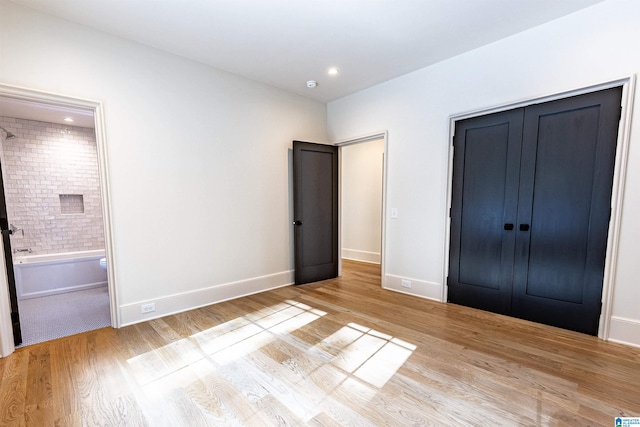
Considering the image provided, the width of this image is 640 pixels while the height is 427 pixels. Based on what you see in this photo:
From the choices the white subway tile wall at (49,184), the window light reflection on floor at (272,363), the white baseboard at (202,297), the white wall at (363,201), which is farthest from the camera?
the white wall at (363,201)

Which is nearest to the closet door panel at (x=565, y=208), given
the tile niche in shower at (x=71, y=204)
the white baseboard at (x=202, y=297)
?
the white baseboard at (x=202, y=297)

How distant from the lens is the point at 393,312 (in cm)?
292

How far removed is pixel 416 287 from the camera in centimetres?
340

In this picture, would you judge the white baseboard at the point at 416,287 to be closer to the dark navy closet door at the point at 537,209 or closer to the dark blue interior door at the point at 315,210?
the dark navy closet door at the point at 537,209

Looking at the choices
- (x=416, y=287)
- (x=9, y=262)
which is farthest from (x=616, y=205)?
(x=9, y=262)

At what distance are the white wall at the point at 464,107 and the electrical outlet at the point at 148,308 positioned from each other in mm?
2848

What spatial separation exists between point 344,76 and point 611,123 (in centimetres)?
260

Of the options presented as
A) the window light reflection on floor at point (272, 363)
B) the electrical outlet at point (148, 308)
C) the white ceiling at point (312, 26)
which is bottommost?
the window light reflection on floor at point (272, 363)

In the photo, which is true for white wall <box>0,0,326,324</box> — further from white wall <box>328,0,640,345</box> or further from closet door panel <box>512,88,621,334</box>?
closet door panel <box>512,88,621,334</box>

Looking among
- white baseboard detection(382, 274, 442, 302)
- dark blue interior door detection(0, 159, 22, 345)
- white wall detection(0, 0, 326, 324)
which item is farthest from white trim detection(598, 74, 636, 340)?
dark blue interior door detection(0, 159, 22, 345)

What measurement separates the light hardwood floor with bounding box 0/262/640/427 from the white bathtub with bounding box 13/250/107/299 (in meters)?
Result: 1.93

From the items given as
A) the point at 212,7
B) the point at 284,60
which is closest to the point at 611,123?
the point at 284,60

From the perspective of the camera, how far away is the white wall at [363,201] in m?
5.25

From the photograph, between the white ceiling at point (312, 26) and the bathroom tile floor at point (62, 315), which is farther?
the bathroom tile floor at point (62, 315)
